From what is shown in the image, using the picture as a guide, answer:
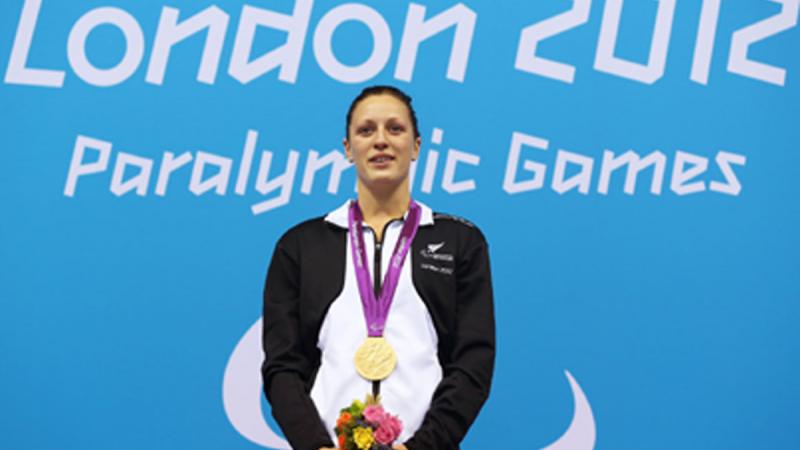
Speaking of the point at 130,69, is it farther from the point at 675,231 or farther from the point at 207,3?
the point at 675,231

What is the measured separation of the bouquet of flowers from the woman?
0.08 meters

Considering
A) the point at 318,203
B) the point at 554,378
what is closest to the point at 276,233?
the point at 318,203

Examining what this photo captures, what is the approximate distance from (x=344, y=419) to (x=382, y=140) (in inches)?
26.4

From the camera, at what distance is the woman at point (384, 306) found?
76.1 inches

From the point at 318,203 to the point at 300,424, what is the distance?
151 cm

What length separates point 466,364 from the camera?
77.4 inches

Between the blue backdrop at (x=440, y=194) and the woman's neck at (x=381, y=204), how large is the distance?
3.69 feet

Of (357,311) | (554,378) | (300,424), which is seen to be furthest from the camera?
(554,378)

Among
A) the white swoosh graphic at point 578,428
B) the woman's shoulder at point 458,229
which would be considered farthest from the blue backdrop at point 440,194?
the woman's shoulder at point 458,229

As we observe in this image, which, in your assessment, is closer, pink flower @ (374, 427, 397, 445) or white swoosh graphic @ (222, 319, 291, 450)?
pink flower @ (374, 427, 397, 445)

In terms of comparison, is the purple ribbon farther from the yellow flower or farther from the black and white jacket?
the yellow flower

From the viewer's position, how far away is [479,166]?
329 centimetres

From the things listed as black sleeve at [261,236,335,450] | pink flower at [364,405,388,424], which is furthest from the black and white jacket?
pink flower at [364,405,388,424]

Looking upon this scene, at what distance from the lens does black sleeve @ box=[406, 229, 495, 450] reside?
1.90m
